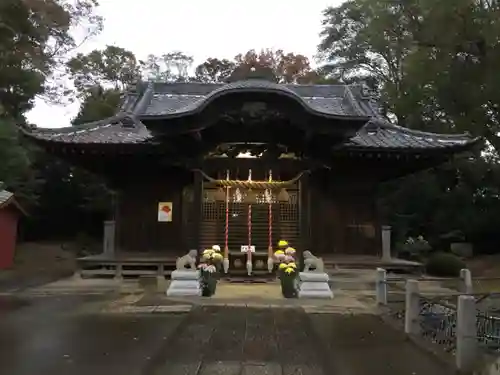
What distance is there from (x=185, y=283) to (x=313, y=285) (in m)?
2.86

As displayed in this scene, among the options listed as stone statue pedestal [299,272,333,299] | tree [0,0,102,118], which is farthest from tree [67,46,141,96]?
stone statue pedestal [299,272,333,299]

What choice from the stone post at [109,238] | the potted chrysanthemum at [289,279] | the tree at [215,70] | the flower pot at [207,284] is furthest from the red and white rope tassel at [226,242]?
the tree at [215,70]

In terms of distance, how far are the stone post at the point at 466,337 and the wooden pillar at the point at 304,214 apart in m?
8.74

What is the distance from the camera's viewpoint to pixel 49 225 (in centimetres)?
3253

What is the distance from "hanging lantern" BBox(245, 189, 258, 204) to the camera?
16625mm

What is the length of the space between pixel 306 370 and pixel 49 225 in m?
29.3

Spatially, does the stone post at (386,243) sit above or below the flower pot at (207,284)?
above

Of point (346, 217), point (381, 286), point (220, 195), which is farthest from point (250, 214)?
point (381, 286)

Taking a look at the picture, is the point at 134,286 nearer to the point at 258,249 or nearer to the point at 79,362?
the point at 258,249

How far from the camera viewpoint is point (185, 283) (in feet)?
40.4

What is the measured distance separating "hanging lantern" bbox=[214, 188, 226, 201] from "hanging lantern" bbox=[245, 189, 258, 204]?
699 millimetres

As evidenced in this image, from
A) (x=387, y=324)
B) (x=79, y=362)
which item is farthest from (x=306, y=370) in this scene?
(x=387, y=324)

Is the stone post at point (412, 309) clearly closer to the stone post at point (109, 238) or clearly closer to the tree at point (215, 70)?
the stone post at point (109, 238)

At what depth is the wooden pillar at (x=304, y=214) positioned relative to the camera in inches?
599
